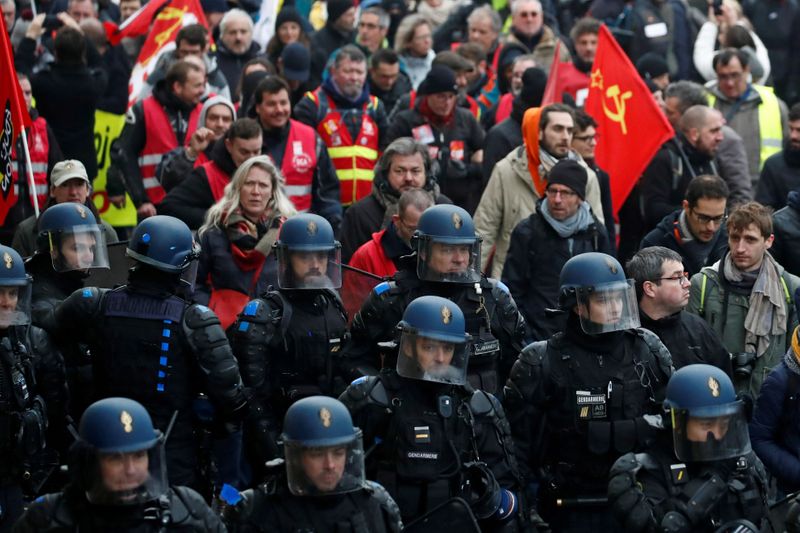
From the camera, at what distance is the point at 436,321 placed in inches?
328

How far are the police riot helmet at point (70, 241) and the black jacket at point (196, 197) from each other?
2052mm

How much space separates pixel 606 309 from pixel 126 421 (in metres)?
2.78

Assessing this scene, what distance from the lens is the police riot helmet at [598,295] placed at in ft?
28.6

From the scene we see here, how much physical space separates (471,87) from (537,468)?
7.47m

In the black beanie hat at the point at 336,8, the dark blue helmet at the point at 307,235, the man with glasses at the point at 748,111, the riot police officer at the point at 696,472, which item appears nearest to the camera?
the riot police officer at the point at 696,472

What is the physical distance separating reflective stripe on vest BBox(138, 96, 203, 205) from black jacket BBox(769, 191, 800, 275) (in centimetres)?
460

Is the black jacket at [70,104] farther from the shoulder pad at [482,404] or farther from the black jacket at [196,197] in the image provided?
the shoulder pad at [482,404]

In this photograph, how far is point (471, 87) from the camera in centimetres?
1582

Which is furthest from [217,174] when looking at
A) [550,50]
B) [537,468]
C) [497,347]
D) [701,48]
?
[701,48]

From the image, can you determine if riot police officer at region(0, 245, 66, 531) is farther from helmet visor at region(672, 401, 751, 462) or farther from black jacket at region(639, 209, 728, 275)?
black jacket at region(639, 209, 728, 275)

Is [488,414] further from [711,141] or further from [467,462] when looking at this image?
[711,141]

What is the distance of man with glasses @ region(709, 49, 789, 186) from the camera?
47.7 feet

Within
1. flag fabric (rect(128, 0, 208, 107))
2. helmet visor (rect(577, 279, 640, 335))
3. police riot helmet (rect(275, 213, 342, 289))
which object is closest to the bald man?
police riot helmet (rect(275, 213, 342, 289))

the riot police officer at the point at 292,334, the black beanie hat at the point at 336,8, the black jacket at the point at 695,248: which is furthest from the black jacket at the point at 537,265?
the black beanie hat at the point at 336,8
